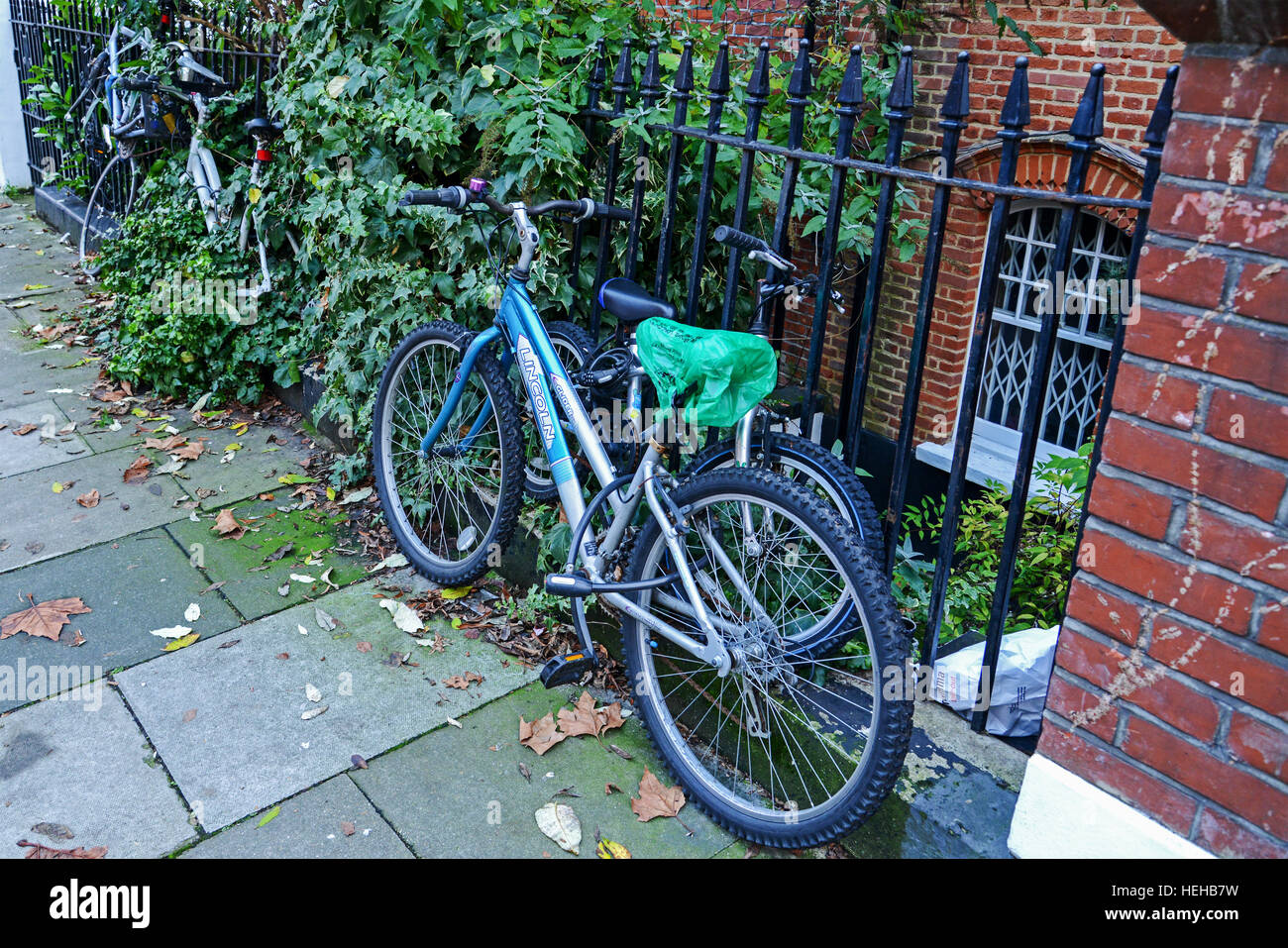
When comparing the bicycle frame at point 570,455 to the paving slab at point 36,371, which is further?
the paving slab at point 36,371

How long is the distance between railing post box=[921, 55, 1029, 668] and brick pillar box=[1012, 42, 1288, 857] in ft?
1.44

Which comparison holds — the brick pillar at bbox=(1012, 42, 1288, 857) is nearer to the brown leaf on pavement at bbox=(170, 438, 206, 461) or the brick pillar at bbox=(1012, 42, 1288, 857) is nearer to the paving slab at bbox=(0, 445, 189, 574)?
the paving slab at bbox=(0, 445, 189, 574)

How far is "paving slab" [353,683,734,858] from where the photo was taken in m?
2.77

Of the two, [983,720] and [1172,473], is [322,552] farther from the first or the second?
[1172,473]

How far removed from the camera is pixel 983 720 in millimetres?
2723

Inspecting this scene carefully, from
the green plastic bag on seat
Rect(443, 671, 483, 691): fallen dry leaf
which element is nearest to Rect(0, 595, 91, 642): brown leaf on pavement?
Rect(443, 671, 483, 691): fallen dry leaf

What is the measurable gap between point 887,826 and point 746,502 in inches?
36.1

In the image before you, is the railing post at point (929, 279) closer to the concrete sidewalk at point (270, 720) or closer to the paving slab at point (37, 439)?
the concrete sidewalk at point (270, 720)

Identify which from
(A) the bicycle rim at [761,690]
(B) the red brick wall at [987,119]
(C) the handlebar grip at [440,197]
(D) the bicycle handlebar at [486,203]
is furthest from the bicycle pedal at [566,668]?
(B) the red brick wall at [987,119]

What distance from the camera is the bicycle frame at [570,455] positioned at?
2771mm

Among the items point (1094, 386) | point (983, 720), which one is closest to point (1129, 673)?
point (983, 720)

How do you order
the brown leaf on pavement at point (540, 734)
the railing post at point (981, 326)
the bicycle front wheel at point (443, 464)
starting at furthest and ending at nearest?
the bicycle front wheel at point (443, 464), the brown leaf on pavement at point (540, 734), the railing post at point (981, 326)

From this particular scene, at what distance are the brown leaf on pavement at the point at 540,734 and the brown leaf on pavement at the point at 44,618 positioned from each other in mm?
1755

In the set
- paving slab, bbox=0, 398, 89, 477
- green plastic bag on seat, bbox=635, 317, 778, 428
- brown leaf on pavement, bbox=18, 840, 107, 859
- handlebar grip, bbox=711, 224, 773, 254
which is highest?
handlebar grip, bbox=711, 224, 773, 254
